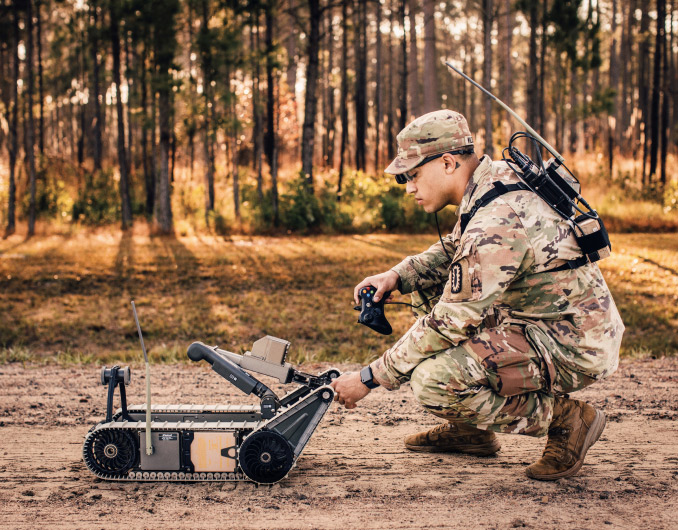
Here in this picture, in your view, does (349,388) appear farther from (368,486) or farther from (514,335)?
(514,335)

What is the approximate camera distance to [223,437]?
349cm

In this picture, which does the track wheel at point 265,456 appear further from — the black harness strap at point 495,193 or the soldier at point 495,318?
the black harness strap at point 495,193

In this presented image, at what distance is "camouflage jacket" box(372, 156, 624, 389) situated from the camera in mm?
3156

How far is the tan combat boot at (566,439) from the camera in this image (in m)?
3.58

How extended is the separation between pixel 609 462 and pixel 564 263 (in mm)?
1297

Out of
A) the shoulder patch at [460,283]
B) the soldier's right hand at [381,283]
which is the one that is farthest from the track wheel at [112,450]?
the shoulder patch at [460,283]

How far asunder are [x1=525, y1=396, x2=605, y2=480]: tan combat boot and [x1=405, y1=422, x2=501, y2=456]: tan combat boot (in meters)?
0.38

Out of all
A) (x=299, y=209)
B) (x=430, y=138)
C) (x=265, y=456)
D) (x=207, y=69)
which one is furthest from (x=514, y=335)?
(x=207, y=69)

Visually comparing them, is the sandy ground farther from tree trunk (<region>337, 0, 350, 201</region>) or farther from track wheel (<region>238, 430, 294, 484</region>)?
tree trunk (<region>337, 0, 350, 201</region>)

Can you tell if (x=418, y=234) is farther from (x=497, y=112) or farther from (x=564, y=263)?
(x=564, y=263)

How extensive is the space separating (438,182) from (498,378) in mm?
997

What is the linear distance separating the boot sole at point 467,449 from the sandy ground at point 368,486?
0.05 metres

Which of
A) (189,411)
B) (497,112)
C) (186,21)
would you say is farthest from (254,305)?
(497,112)

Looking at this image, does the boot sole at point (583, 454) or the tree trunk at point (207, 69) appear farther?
the tree trunk at point (207, 69)
